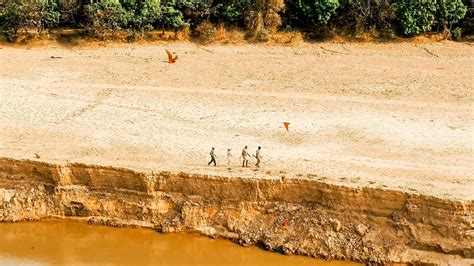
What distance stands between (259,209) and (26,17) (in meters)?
16.2

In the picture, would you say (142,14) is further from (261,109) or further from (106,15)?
(261,109)

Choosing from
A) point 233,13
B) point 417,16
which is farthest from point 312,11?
point 417,16

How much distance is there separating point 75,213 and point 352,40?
14.2m

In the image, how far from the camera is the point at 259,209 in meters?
17.6

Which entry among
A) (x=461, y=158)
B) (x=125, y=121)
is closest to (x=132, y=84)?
(x=125, y=121)

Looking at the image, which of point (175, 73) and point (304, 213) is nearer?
point (304, 213)

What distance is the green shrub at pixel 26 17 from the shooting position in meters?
29.7

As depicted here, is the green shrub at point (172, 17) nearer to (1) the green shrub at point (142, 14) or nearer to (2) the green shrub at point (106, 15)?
(1) the green shrub at point (142, 14)

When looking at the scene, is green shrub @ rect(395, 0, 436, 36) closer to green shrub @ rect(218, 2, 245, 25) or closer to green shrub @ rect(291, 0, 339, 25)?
green shrub @ rect(291, 0, 339, 25)

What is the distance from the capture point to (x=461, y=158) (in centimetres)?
1889

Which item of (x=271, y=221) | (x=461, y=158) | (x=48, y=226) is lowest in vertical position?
(x=48, y=226)

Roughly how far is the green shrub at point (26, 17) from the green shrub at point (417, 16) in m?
13.6

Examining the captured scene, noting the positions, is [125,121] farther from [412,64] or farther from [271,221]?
[412,64]

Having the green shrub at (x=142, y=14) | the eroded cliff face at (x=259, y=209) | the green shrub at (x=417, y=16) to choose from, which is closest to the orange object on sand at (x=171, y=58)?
the green shrub at (x=142, y=14)
